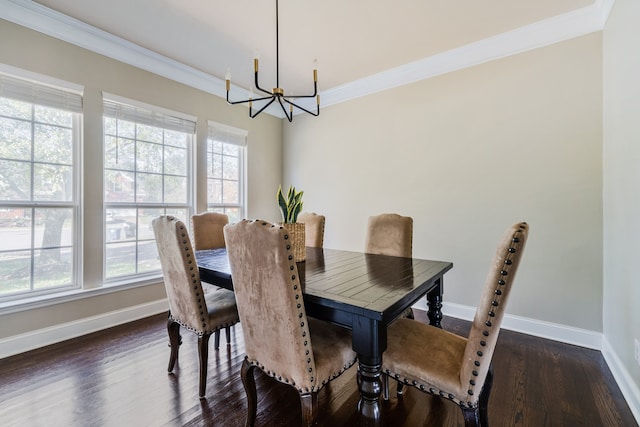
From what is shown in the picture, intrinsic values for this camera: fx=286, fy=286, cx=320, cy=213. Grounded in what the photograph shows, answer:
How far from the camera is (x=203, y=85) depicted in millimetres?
Result: 3479

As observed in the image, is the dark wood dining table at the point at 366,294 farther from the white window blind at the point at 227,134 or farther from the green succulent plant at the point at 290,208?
the white window blind at the point at 227,134

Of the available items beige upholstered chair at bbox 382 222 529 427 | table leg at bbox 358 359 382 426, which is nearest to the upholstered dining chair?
beige upholstered chair at bbox 382 222 529 427

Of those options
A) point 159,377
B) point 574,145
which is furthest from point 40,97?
point 574,145

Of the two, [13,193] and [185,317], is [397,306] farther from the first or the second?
[13,193]

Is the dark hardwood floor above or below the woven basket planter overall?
below

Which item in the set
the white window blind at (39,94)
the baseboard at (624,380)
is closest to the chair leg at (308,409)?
the baseboard at (624,380)

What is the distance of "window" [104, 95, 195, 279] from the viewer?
2.83 metres

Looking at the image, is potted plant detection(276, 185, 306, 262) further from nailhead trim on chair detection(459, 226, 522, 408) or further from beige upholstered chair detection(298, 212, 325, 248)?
nailhead trim on chair detection(459, 226, 522, 408)

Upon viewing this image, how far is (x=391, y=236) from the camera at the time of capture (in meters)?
2.45

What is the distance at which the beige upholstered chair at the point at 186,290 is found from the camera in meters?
1.70

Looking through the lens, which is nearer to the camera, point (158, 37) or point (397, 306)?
point (397, 306)

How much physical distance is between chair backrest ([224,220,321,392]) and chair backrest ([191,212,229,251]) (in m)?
1.49

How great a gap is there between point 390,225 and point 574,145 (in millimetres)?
1676

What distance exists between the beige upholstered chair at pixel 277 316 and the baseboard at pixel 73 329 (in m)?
2.19
